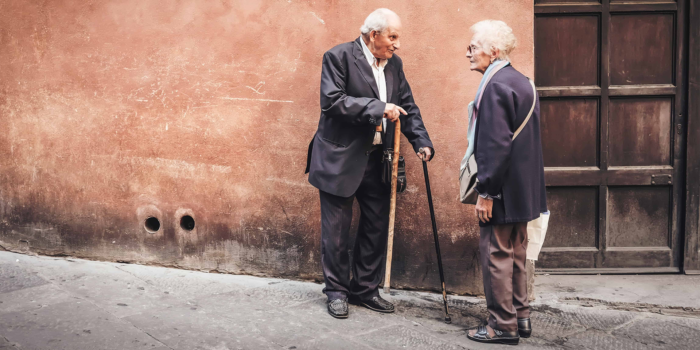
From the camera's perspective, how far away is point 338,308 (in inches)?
139

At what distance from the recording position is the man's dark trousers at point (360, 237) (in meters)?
3.64

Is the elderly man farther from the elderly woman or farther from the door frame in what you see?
the door frame

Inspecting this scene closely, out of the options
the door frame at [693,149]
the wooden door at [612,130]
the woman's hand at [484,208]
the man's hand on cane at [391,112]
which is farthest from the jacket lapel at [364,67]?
the door frame at [693,149]

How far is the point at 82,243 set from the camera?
439cm

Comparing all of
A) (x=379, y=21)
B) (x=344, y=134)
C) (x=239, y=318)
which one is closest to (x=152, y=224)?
(x=239, y=318)

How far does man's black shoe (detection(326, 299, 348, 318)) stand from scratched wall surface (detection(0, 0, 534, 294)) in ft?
2.09

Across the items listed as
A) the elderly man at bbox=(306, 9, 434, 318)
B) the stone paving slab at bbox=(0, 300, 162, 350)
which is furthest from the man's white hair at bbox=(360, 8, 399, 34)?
the stone paving slab at bbox=(0, 300, 162, 350)

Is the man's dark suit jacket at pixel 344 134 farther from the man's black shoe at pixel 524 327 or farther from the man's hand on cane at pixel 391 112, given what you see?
the man's black shoe at pixel 524 327

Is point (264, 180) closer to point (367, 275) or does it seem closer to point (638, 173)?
point (367, 275)

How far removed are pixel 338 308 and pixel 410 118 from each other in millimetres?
1223

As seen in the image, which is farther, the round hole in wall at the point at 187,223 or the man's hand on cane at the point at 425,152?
the round hole in wall at the point at 187,223

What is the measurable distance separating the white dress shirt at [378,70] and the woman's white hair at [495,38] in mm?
655

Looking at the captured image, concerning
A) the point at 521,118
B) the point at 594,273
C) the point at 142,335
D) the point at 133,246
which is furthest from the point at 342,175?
the point at 594,273

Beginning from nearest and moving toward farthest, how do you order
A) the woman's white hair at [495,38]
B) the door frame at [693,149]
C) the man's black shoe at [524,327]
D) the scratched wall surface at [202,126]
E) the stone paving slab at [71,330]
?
the stone paving slab at [71,330], the woman's white hair at [495,38], the man's black shoe at [524,327], the scratched wall surface at [202,126], the door frame at [693,149]
